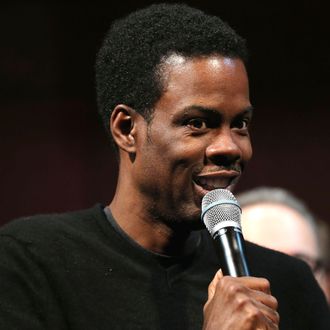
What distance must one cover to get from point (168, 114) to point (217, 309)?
0.39 meters

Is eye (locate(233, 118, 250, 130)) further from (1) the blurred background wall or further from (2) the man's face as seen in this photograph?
(1) the blurred background wall

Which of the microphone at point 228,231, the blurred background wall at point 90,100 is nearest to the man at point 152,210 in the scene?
the microphone at point 228,231

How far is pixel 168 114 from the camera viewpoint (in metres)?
1.43

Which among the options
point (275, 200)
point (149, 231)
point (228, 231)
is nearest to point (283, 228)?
point (275, 200)

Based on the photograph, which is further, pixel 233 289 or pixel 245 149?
pixel 245 149

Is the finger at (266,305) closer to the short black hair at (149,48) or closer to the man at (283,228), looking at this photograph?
the short black hair at (149,48)

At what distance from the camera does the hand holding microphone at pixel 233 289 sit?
1120 millimetres

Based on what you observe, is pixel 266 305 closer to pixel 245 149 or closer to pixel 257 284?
pixel 257 284

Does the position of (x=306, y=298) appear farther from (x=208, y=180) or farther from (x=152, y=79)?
(x=152, y=79)

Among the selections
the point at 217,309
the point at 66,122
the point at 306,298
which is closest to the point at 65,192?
the point at 66,122

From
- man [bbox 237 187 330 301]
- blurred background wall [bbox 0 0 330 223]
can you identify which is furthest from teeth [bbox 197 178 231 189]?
blurred background wall [bbox 0 0 330 223]

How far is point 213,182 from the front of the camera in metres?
1.40

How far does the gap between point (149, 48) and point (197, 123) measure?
19 cm

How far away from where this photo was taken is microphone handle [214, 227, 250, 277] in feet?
3.89
